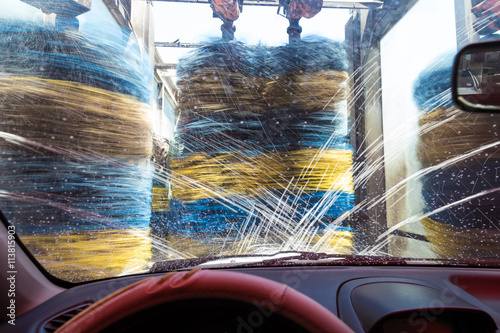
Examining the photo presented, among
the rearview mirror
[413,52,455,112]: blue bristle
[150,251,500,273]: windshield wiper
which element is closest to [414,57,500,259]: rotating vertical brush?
[413,52,455,112]: blue bristle

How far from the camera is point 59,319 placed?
45.3 inches

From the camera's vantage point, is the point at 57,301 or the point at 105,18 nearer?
the point at 57,301

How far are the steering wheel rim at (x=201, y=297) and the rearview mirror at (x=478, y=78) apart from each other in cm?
136

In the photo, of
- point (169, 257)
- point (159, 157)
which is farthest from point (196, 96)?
point (169, 257)

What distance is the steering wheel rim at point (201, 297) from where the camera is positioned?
49cm

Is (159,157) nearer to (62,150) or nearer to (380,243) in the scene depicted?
(62,150)

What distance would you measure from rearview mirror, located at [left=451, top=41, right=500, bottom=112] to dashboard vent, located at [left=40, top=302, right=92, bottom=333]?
6.32 ft

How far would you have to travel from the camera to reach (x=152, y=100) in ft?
8.60

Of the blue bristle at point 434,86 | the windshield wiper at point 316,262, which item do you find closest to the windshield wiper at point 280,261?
the windshield wiper at point 316,262

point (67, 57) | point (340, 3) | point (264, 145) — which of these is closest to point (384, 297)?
point (264, 145)

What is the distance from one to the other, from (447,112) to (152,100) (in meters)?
2.50

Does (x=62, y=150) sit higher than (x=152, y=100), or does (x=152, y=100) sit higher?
(x=152, y=100)

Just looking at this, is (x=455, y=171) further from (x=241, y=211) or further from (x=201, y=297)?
(x=201, y=297)

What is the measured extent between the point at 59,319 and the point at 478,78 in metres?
2.06
